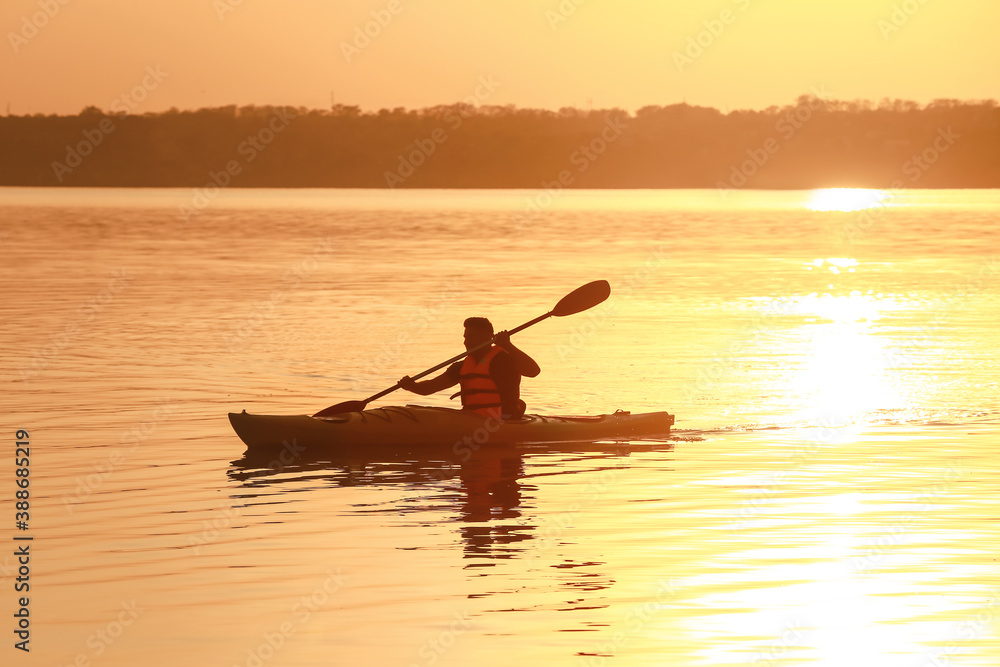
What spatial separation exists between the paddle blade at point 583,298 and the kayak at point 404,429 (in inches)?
60.1

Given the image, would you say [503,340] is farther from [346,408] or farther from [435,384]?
[346,408]

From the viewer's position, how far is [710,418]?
15.3 metres

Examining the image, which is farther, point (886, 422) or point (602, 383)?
point (602, 383)

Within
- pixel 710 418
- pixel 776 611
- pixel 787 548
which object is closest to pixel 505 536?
pixel 787 548

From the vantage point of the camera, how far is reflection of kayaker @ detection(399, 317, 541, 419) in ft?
41.0

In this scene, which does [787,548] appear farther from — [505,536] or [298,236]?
[298,236]

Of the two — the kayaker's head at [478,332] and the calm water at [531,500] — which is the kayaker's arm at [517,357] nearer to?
the kayaker's head at [478,332]

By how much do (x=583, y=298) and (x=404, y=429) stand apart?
2.69 m

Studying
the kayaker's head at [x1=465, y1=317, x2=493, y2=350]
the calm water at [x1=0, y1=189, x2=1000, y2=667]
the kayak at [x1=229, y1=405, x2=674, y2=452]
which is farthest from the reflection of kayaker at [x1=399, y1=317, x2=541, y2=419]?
the calm water at [x1=0, y1=189, x2=1000, y2=667]

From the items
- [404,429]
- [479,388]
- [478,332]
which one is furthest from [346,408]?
[478,332]

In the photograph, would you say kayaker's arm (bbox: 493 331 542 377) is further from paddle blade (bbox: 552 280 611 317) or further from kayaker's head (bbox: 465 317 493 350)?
paddle blade (bbox: 552 280 611 317)

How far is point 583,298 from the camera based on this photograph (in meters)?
14.7

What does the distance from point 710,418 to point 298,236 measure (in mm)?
53117

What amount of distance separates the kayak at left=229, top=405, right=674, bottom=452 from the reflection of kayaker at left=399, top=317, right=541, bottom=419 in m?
0.12
